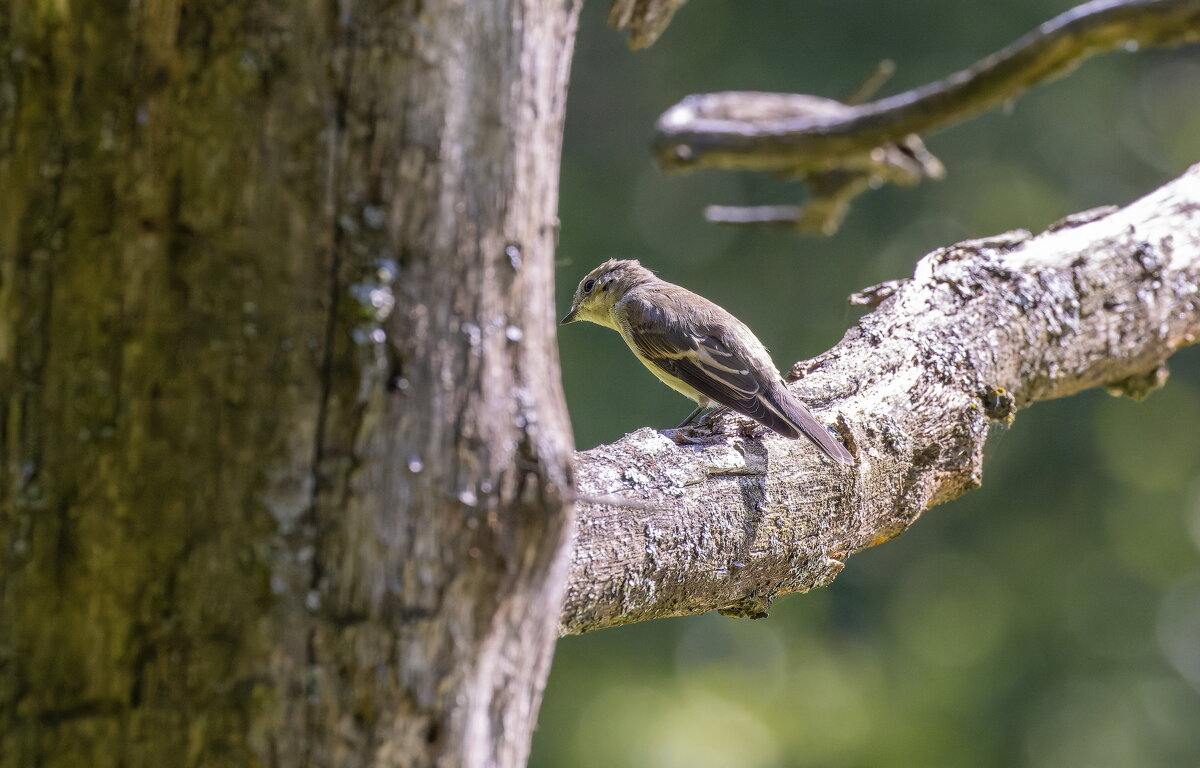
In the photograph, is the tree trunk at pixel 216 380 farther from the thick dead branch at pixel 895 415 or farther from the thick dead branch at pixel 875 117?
the thick dead branch at pixel 875 117

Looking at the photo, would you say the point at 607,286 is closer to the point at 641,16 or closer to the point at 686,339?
the point at 686,339

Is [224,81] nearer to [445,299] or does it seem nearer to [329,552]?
[445,299]

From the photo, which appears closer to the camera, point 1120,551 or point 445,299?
point 445,299

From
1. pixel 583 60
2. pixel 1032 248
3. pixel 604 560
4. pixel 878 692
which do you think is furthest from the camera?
pixel 583 60

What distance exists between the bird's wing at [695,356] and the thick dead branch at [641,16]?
118 centimetres

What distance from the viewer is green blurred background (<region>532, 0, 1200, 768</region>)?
11.5 m

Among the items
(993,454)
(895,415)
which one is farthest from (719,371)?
(993,454)

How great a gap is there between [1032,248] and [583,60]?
916 cm

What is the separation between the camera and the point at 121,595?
1.33 m

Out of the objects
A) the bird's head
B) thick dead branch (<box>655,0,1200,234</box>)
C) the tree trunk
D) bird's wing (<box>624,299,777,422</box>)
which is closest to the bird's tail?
bird's wing (<box>624,299,777,422</box>)

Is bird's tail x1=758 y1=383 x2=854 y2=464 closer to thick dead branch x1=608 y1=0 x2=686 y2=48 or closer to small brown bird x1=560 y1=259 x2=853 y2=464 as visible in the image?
small brown bird x1=560 y1=259 x2=853 y2=464

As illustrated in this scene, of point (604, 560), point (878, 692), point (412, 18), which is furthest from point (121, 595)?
point (878, 692)

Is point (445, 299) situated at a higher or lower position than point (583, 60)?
lower

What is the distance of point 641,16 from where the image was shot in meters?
2.43
